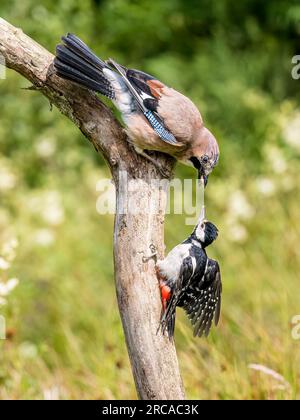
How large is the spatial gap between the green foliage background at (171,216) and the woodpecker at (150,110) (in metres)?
0.86

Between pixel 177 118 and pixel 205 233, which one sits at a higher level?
pixel 177 118

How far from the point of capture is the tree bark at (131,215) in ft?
10.1

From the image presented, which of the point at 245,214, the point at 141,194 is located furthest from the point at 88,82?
the point at 245,214

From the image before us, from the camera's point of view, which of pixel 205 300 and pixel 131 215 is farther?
pixel 205 300

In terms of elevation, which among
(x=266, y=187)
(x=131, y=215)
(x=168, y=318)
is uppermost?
(x=266, y=187)

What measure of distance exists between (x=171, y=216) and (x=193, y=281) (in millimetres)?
2848

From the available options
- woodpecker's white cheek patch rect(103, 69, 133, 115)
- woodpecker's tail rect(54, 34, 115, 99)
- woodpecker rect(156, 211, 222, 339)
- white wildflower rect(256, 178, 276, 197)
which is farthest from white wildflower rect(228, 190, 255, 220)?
woodpecker's tail rect(54, 34, 115, 99)

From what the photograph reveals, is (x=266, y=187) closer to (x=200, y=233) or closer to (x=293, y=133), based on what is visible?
(x=293, y=133)

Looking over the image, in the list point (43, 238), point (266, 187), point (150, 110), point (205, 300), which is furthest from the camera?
point (43, 238)

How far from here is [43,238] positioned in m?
5.84

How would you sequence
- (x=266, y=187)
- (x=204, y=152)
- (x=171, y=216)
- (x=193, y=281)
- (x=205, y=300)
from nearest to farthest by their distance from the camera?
(x=193, y=281) → (x=205, y=300) → (x=204, y=152) → (x=266, y=187) → (x=171, y=216)

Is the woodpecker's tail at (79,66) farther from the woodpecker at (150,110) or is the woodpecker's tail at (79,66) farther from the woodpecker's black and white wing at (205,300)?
the woodpecker's black and white wing at (205,300)

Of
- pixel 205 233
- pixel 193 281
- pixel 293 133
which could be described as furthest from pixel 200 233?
pixel 293 133

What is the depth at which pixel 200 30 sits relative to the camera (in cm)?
888
